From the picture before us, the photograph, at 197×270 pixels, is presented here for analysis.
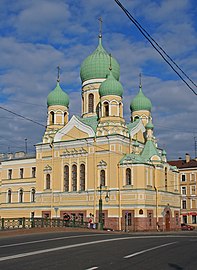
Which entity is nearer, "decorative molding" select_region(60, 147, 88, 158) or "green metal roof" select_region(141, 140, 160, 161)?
"green metal roof" select_region(141, 140, 160, 161)

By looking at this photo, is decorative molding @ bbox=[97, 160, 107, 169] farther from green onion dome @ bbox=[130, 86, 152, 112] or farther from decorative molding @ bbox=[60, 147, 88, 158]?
green onion dome @ bbox=[130, 86, 152, 112]

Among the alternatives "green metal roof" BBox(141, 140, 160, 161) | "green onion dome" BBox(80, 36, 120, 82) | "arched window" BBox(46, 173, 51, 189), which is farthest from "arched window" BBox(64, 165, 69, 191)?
"green onion dome" BBox(80, 36, 120, 82)

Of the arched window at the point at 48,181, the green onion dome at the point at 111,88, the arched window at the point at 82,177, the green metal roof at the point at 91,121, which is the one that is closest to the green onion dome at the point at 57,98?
the green metal roof at the point at 91,121

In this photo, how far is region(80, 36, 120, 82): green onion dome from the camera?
5738 centimetres

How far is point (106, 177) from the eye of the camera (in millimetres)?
49656

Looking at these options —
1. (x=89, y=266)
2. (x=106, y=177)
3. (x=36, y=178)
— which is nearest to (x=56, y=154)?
(x=36, y=178)

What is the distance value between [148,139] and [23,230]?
95.3 ft

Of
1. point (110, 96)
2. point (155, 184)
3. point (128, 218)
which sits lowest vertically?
point (128, 218)

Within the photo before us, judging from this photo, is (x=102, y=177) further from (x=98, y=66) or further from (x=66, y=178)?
(x=98, y=66)

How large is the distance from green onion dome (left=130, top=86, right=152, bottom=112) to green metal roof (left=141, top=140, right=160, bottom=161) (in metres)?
8.92

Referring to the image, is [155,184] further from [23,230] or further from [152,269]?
[152,269]

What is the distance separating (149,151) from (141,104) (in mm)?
10639

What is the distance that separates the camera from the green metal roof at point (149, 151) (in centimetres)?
5172

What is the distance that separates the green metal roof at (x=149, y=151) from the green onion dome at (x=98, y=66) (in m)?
10.8
